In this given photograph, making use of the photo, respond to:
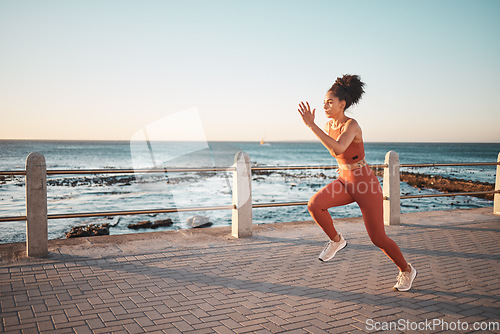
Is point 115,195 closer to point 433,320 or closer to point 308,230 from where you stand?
point 308,230

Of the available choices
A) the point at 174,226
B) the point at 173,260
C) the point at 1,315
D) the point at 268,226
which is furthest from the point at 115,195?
the point at 1,315

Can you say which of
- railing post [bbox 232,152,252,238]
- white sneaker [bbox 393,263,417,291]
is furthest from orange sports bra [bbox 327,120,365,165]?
railing post [bbox 232,152,252,238]

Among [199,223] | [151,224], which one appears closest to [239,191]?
[199,223]

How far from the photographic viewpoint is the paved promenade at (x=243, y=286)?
392 centimetres

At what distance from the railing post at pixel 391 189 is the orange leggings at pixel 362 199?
14.2 feet

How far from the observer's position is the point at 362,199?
447cm

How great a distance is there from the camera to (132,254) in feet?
21.3

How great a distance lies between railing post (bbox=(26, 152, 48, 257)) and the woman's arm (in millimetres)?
4149

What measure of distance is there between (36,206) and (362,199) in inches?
187

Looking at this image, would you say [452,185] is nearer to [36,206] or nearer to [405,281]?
[405,281]

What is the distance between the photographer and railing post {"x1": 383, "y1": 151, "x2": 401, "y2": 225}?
28.9ft

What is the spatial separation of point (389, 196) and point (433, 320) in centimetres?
515

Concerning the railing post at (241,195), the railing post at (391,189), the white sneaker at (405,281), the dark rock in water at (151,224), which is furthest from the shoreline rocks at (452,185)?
the white sneaker at (405,281)

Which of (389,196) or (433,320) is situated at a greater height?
(389,196)
